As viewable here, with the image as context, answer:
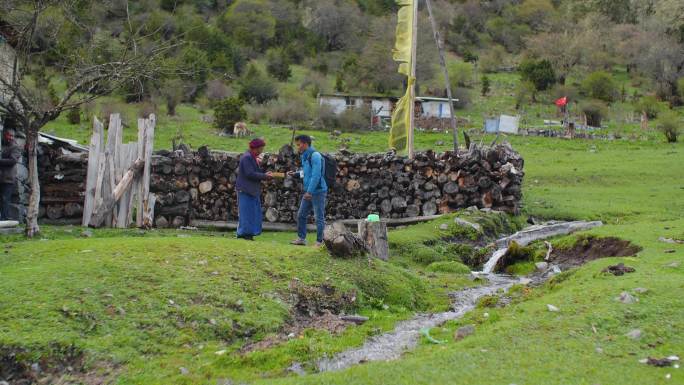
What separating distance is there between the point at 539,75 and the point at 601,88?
497cm

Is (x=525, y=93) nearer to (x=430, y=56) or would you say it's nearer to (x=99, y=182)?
(x=430, y=56)

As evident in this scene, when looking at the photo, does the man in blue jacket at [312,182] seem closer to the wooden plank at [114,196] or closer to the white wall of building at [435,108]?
the wooden plank at [114,196]

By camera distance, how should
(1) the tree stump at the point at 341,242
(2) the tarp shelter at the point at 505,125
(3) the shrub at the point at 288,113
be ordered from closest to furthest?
1. (1) the tree stump at the point at 341,242
2. (2) the tarp shelter at the point at 505,125
3. (3) the shrub at the point at 288,113

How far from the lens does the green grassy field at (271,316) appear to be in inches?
A: 240

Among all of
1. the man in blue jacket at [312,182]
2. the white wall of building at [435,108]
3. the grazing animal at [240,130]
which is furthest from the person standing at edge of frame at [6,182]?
the white wall of building at [435,108]

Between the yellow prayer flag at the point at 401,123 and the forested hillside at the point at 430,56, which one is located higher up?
the forested hillside at the point at 430,56

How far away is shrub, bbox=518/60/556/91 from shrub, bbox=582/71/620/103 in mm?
3002

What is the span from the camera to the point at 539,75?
2283 inches

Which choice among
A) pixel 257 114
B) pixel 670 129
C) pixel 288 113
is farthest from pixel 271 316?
pixel 257 114

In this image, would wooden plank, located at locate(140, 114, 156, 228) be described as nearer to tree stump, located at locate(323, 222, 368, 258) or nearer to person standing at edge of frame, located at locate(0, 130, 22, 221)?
person standing at edge of frame, located at locate(0, 130, 22, 221)

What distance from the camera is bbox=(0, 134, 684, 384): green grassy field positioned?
6098 millimetres

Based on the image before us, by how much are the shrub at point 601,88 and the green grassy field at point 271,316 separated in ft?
156

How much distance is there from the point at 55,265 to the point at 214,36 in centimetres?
5307

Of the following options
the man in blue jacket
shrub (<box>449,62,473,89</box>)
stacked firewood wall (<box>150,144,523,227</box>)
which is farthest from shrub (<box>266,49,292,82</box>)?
the man in blue jacket
